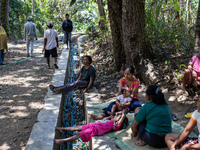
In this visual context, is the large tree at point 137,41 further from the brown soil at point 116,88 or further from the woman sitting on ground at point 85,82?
the woman sitting on ground at point 85,82

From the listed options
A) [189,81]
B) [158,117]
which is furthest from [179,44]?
[158,117]

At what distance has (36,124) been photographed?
4047 millimetres

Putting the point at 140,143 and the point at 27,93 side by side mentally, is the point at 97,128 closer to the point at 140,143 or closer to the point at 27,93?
the point at 140,143

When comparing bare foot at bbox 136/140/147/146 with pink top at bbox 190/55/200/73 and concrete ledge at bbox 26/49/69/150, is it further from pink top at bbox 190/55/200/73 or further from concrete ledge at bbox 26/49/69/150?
pink top at bbox 190/55/200/73

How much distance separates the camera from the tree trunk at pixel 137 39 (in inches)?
228

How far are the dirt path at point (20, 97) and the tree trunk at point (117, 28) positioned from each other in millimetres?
2527

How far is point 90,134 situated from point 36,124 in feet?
4.16

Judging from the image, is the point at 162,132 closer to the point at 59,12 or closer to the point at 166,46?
the point at 166,46

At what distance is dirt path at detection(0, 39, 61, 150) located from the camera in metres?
3.83

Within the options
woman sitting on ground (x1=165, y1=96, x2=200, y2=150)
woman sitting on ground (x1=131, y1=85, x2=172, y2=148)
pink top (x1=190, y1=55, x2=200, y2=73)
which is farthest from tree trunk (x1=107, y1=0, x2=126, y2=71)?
woman sitting on ground (x1=165, y1=96, x2=200, y2=150)

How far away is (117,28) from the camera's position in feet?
22.5

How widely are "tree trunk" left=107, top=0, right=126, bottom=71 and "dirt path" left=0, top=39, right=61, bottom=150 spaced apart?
253 centimetres

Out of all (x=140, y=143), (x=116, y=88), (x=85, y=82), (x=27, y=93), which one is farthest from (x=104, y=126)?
(x=27, y=93)

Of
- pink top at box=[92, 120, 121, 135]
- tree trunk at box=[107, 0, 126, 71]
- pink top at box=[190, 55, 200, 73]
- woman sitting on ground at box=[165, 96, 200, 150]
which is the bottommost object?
pink top at box=[92, 120, 121, 135]
